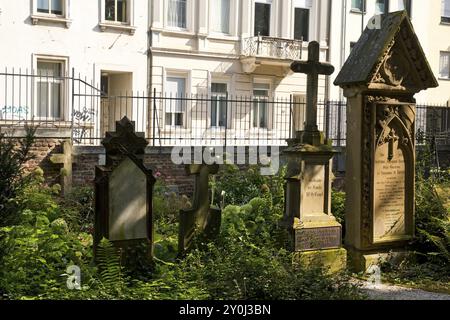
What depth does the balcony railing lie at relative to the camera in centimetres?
2464

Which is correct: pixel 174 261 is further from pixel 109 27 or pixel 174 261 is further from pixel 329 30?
pixel 329 30

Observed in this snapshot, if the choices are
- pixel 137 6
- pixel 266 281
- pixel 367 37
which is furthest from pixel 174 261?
pixel 137 6

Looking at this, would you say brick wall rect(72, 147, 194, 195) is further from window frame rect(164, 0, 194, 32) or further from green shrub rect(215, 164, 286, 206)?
window frame rect(164, 0, 194, 32)

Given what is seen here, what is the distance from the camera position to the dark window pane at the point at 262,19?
83.4 feet

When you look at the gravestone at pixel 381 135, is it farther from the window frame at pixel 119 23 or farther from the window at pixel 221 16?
the window at pixel 221 16

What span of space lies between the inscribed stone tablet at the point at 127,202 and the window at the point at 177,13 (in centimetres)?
1688

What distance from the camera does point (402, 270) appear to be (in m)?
9.18

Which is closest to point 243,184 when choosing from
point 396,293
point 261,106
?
point 396,293

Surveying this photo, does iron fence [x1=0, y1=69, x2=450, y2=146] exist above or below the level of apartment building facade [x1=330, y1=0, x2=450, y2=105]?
below

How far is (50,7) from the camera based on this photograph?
20.9 m

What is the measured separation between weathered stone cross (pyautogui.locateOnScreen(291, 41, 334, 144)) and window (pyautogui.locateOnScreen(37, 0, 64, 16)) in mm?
14036

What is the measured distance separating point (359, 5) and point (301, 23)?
352 centimetres

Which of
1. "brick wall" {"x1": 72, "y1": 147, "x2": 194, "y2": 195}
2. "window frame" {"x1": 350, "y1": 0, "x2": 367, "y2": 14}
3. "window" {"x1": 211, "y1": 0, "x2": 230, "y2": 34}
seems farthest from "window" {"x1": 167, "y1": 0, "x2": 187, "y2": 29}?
"brick wall" {"x1": 72, "y1": 147, "x2": 194, "y2": 195}

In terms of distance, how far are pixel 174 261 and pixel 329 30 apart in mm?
20539
